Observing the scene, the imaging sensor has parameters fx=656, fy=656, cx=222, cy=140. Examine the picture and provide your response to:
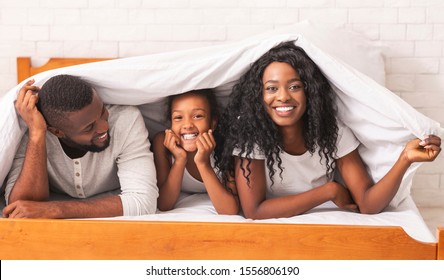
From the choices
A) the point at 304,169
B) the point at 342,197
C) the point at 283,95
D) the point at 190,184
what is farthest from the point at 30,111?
the point at 342,197

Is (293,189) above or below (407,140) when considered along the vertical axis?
below

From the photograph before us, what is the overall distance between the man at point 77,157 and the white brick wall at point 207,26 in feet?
2.44

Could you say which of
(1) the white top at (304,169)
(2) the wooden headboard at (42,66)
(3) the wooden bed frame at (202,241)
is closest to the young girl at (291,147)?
(1) the white top at (304,169)

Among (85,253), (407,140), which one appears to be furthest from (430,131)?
(85,253)

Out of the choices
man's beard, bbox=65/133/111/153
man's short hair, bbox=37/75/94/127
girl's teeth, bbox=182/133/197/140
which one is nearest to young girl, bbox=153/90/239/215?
girl's teeth, bbox=182/133/197/140

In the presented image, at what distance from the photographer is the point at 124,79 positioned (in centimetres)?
182

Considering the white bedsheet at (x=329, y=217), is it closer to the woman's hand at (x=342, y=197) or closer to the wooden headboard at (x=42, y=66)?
the woman's hand at (x=342, y=197)

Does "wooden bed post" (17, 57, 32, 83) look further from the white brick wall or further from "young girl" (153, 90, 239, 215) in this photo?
"young girl" (153, 90, 239, 215)

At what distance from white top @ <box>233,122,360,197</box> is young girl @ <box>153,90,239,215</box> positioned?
10cm

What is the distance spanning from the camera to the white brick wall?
251 cm

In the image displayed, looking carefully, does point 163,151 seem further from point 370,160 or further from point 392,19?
point 392,19

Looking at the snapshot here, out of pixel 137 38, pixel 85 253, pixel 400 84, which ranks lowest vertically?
pixel 85 253

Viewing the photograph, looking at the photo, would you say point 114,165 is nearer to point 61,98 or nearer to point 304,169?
point 61,98

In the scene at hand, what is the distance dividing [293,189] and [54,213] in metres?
0.67
